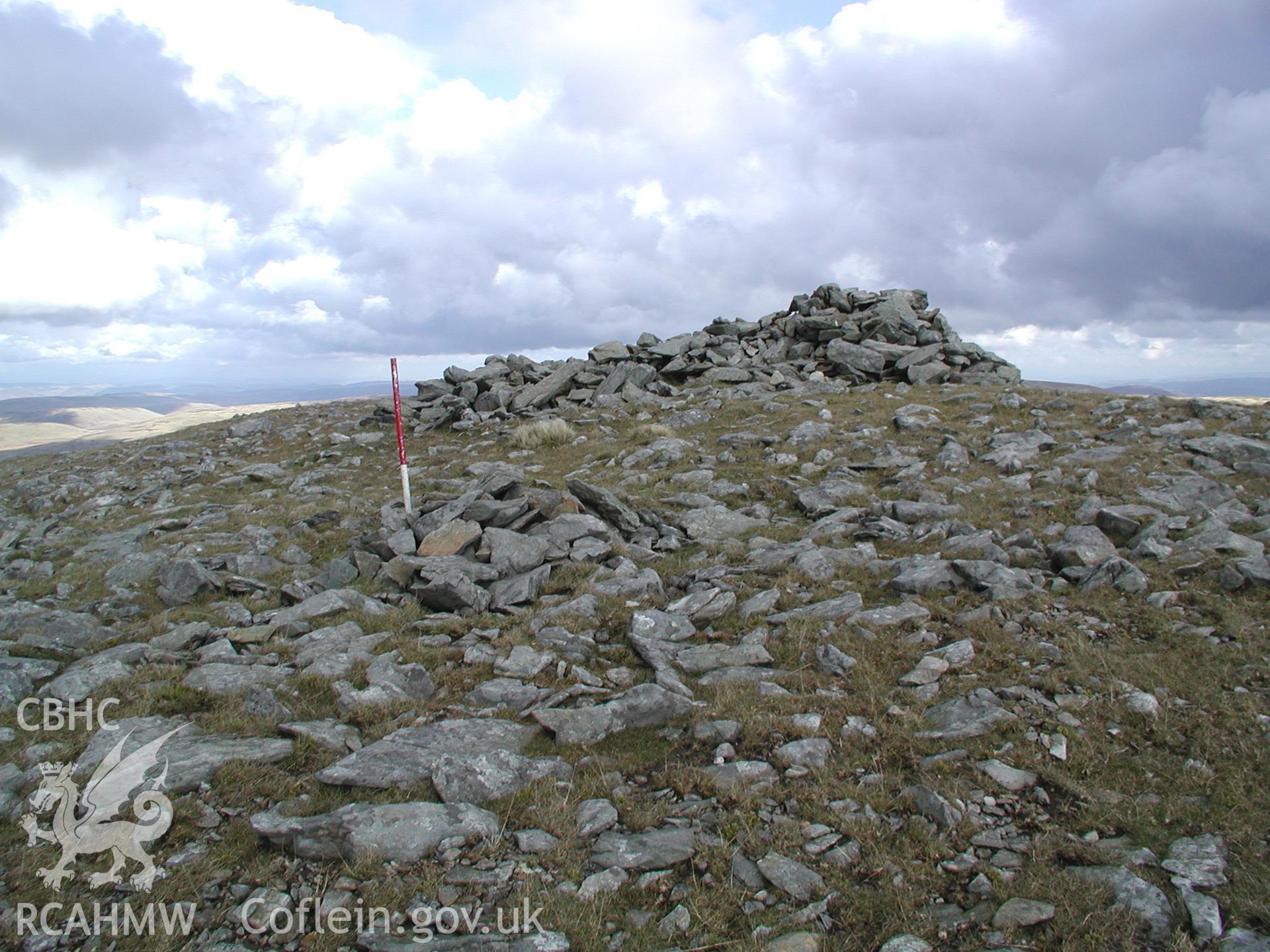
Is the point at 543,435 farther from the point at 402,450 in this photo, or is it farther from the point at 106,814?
the point at 106,814

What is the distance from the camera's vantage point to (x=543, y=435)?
2186 centimetres

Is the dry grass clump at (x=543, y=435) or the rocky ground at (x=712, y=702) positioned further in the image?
the dry grass clump at (x=543, y=435)

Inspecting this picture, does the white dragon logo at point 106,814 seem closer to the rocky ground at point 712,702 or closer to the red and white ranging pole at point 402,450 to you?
the rocky ground at point 712,702

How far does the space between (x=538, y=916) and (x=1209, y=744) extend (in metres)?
5.62

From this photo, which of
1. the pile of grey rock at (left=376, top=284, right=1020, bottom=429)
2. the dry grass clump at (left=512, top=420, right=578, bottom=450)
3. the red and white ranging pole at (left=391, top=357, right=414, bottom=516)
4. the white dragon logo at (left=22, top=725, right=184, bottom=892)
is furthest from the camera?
the pile of grey rock at (left=376, top=284, right=1020, bottom=429)

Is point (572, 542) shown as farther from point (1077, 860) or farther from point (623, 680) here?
point (1077, 860)

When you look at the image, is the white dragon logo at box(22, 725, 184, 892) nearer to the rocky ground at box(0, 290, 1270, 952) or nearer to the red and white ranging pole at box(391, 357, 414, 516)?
the rocky ground at box(0, 290, 1270, 952)

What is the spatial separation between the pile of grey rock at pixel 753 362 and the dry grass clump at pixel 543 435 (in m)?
4.15

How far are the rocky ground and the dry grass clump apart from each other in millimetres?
7303

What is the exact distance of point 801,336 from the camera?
31406 millimetres

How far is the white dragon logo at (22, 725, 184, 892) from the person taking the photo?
178 inches

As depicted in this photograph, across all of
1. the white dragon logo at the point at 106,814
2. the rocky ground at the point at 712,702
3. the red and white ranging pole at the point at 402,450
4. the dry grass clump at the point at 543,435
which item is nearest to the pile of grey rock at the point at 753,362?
the dry grass clump at the point at 543,435

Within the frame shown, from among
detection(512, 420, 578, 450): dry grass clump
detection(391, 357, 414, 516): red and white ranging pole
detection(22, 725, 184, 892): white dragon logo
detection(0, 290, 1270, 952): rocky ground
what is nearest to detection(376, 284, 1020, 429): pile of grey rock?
detection(512, 420, 578, 450): dry grass clump

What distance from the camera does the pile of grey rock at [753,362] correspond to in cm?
2736
